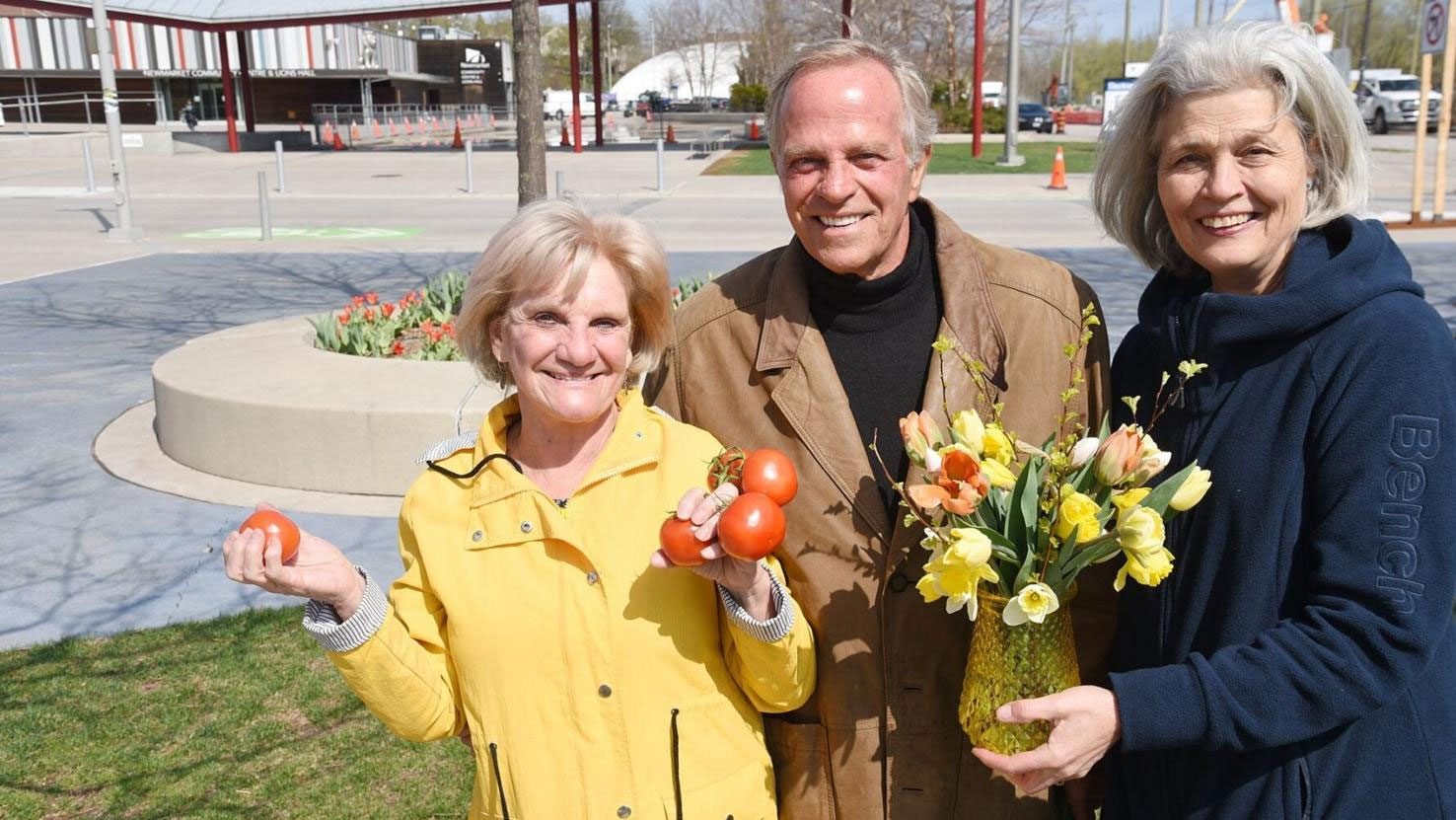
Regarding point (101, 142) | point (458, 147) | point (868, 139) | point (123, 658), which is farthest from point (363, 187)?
point (868, 139)

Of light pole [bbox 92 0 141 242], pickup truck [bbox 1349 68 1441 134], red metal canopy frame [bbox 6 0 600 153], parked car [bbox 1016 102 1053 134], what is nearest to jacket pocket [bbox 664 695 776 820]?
light pole [bbox 92 0 141 242]

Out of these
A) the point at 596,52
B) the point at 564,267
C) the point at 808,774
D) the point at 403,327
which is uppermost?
the point at 596,52

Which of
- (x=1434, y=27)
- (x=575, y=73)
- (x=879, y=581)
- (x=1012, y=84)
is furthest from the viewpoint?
(x=575, y=73)

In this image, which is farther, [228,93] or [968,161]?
[228,93]

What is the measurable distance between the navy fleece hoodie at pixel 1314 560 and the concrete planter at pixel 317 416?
4899 mm

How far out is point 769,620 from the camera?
2193 millimetres

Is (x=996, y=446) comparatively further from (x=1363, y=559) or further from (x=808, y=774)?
(x=808, y=774)

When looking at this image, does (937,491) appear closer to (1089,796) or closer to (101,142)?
(1089,796)

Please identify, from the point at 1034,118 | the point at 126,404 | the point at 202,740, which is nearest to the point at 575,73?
the point at 1034,118

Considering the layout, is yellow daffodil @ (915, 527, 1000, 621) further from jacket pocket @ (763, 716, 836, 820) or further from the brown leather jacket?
jacket pocket @ (763, 716, 836, 820)

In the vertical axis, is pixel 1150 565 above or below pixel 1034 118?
below

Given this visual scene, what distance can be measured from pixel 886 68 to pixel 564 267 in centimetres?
77

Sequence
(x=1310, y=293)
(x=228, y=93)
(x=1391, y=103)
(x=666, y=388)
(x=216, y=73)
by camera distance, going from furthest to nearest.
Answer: (x=216, y=73) → (x=1391, y=103) → (x=228, y=93) → (x=666, y=388) → (x=1310, y=293)

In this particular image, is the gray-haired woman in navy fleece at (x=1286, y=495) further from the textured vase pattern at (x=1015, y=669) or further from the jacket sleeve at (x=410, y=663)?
the jacket sleeve at (x=410, y=663)
